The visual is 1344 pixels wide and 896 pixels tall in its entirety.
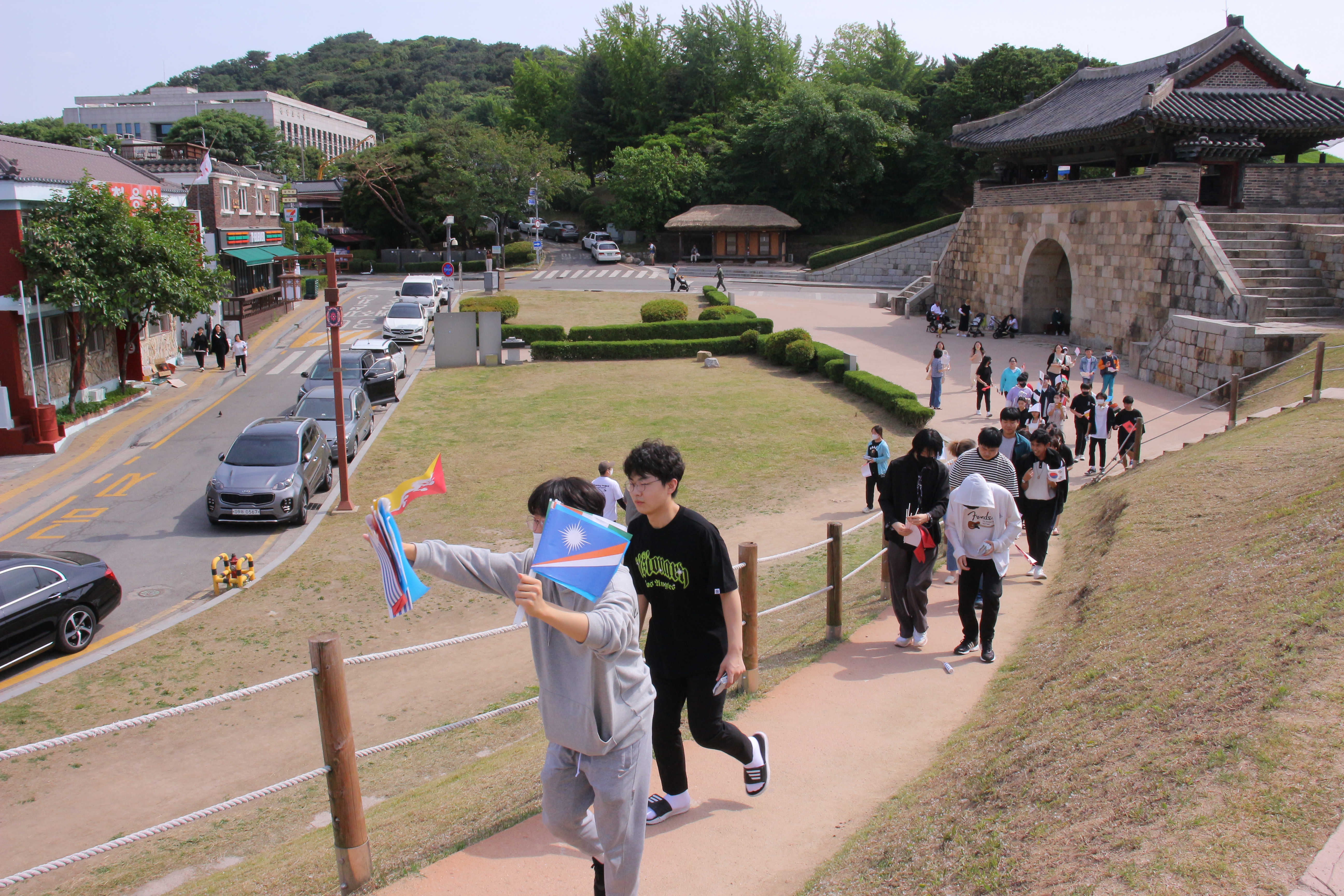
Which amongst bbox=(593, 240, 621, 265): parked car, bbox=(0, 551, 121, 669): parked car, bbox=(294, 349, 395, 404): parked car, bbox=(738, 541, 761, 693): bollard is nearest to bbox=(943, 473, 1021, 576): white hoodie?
bbox=(738, 541, 761, 693): bollard

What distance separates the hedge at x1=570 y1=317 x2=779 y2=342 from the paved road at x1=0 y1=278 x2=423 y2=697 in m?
10.3

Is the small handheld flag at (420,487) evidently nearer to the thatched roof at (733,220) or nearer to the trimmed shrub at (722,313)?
the trimmed shrub at (722,313)

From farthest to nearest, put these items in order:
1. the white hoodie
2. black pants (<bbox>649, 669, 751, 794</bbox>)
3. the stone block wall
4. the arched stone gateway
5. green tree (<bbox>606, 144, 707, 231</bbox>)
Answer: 1. green tree (<bbox>606, 144, 707, 231</bbox>)
2. the stone block wall
3. the arched stone gateway
4. the white hoodie
5. black pants (<bbox>649, 669, 751, 794</bbox>)

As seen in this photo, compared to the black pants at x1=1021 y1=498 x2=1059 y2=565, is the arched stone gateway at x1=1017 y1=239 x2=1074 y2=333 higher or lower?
higher

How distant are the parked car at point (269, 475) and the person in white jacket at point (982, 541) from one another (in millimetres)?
11123

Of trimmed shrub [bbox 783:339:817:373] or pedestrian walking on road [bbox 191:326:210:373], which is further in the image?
pedestrian walking on road [bbox 191:326:210:373]

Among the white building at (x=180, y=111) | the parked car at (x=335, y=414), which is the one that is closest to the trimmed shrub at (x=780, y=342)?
the parked car at (x=335, y=414)

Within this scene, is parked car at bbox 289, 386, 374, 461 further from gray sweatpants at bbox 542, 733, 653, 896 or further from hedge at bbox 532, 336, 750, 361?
gray sweatpants at bbox 542, 733, 653, 896

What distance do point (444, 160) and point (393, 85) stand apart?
88.1 m

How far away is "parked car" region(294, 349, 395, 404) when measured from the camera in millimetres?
22516

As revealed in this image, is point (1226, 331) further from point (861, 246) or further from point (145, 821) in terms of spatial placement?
point (861, 246)

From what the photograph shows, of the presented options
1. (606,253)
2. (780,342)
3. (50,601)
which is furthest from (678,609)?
(606,253)

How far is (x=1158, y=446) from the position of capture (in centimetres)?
1667

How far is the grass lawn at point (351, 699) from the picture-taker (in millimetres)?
5570
